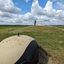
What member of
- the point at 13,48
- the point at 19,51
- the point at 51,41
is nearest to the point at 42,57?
the point at 19,51

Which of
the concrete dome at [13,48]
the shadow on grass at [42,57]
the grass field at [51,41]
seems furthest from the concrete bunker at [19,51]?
the grass field at [51,41]

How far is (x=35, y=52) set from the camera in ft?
29.0

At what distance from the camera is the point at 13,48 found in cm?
844

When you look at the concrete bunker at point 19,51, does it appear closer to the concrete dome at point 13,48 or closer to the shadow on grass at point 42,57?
the concrete dome at point 13,48

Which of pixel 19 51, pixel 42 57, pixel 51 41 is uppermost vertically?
pixel 19 51

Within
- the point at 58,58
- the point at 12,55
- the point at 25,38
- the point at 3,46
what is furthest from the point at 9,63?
the point at 58,58

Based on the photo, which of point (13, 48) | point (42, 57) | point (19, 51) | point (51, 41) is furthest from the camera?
point (51, 41)

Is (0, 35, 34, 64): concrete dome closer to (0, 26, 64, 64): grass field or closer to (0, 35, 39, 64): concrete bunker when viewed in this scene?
(0, 35, 39, 64): concrete bunker

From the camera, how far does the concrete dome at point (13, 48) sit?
8.02 metres

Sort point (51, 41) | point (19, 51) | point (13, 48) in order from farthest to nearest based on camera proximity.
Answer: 1. point (51, 41)
2. point (13, 48)
3. point (19, 51)

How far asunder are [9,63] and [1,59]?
1.41 ft

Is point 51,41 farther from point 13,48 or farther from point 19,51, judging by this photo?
point 19,51

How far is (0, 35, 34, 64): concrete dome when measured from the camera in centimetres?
802

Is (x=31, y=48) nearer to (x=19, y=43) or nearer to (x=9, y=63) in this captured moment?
(x=19, y=43)
